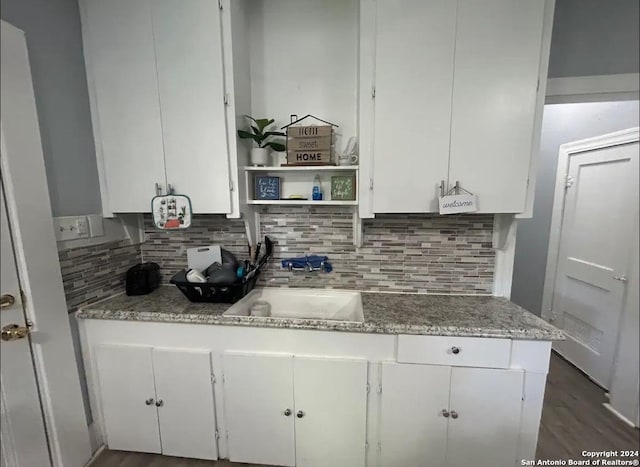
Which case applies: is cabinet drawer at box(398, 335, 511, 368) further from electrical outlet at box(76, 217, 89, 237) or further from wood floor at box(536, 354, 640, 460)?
electrical outlet at box(76, 217, 89, 237)

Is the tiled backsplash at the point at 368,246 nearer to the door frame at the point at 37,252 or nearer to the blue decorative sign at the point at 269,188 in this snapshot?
the blue decorative sign at the point at 269,188

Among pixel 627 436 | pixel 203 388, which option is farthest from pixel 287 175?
pixel 627 436

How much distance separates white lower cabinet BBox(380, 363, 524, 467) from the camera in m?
1.16

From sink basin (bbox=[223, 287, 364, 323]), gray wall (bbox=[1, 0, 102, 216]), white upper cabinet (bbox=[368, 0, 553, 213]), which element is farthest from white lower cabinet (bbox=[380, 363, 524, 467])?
gray wall (bbox=[1, 0, 102, 216])

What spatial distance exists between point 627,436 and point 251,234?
7.62 feet

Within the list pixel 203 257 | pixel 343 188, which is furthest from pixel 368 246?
pixel 203 257

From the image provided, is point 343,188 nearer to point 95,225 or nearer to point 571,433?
point 95,225

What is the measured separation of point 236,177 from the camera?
1369 mm

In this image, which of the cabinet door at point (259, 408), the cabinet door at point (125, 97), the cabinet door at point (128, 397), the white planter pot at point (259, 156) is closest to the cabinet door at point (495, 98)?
the white planter pot at point (259, 156)

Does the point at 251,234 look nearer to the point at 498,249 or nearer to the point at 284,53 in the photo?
the point at 284,53

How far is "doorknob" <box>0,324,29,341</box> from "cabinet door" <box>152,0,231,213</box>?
0.87 m

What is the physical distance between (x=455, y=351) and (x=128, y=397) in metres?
1.74

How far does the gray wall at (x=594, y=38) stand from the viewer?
1.17m

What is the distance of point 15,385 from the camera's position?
1075 millimetres
